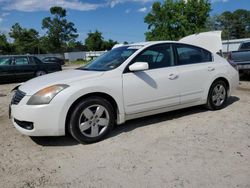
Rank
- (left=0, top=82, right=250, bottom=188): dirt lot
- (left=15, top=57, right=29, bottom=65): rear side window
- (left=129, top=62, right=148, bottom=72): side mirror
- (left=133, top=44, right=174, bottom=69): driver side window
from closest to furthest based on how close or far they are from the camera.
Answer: (left=0, top=82, right=250, bottom=188): dirt lot < (left=129, top=62, right=148, bottom=72): side mirror < (left=133, top=44, right=174, bottom=69): driver side window < (left=15, top=57, right=29, bottom=65): rear side window

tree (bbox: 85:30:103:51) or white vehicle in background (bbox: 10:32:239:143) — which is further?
tree (bbox: 85:30:103:51)

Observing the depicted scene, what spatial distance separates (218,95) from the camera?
655 centimetres

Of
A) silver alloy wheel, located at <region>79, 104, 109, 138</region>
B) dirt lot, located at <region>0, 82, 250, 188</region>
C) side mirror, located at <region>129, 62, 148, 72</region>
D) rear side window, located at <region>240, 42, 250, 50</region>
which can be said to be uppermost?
rear side window, located at <region>240, 42, 250, 50</region>

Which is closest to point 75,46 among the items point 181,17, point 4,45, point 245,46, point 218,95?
point 4,45

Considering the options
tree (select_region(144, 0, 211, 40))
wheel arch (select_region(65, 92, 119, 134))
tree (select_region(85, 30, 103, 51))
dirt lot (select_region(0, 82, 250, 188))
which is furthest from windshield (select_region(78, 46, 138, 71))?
tree (select_region(85, 30, 103, 51))

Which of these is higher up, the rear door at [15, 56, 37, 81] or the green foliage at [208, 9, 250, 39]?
the green foliage at [208, 9, 250, 39]

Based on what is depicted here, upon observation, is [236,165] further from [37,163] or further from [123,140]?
[37,163]

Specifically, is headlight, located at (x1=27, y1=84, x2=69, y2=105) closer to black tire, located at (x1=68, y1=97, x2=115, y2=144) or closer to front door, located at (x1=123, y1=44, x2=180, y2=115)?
black tire, located at (x1=68, y1=97, x2=115, y2=144)

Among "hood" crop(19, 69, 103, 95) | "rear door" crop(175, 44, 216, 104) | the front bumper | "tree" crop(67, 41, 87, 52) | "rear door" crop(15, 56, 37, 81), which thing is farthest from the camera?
"tree" crop(67, 41, 87, 52)

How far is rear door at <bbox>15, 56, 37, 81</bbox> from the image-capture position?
14.7 m

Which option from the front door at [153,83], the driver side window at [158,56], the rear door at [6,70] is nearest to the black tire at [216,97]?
the front door at [153,83]

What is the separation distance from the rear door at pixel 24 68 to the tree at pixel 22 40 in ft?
153

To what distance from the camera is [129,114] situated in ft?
17.0

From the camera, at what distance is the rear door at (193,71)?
229 inches
